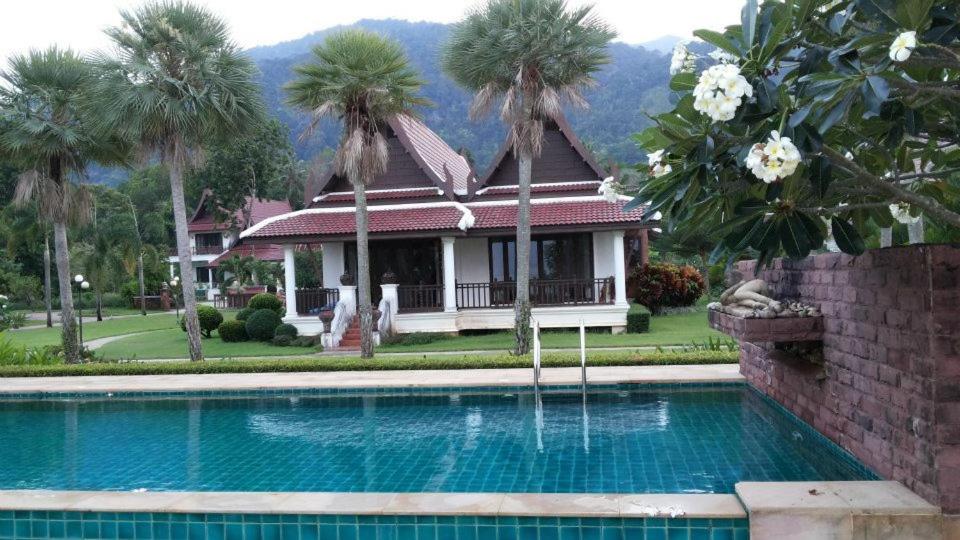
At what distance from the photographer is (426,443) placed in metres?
8.14

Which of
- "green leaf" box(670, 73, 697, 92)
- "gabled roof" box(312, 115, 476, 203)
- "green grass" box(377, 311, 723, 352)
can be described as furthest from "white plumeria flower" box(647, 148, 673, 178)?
"gabled roof" box(312, 115, 476, 203)

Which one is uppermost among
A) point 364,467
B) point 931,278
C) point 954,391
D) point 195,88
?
point 195,88

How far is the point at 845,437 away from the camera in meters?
6.52

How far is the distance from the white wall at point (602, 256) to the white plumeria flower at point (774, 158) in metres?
18.1

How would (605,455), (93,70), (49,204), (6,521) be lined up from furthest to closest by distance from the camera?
(49,204)
(93,70)
(605,455)
(6,521)

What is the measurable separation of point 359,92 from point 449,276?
671 centimetres

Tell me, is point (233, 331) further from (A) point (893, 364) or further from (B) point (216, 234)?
(B) point (216, 234)

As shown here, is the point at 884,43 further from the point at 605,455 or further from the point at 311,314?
the point at 311,314

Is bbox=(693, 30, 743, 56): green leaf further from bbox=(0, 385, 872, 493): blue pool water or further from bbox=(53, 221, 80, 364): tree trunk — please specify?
bbox=(53, 221, 80, 364): tree trunk

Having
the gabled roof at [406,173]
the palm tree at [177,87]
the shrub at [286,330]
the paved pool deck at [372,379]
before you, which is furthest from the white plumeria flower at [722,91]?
the shrub at [286,330]

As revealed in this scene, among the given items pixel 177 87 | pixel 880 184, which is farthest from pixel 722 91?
pixel 177 87

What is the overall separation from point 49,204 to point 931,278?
16328 millimetres

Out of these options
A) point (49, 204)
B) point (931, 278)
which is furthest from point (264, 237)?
point (931, 278)

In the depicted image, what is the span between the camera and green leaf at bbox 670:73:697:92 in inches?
169
